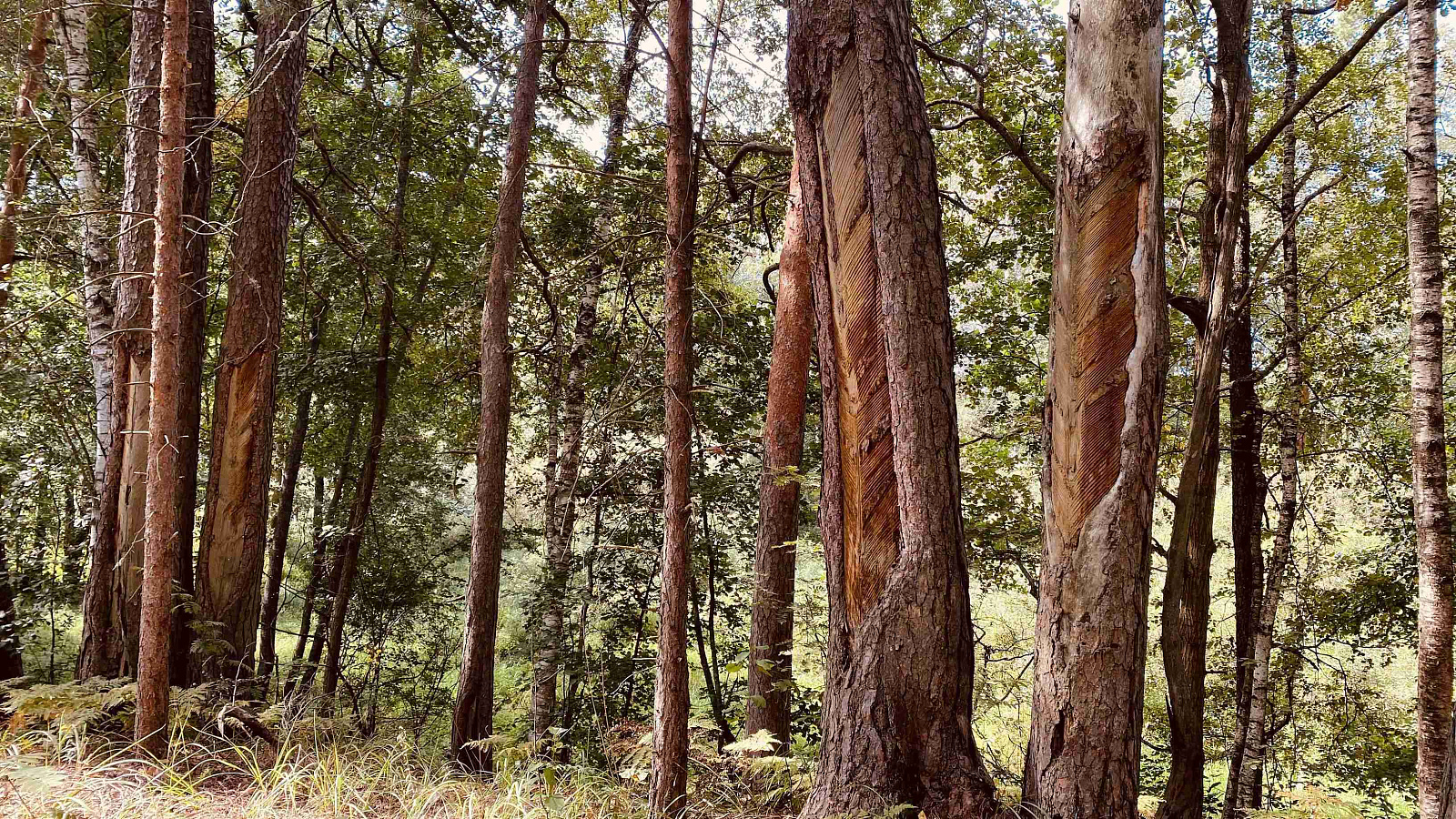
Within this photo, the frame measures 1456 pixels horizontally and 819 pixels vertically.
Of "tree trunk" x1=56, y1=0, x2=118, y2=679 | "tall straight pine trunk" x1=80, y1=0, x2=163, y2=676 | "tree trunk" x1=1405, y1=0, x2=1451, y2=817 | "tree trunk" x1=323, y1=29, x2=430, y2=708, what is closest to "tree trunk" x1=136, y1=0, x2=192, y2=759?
"tall straight pine trunk" x1=80, y1=0, x2=163, y2=676

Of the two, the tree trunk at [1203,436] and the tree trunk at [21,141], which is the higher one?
the tree trunk at [21,141]

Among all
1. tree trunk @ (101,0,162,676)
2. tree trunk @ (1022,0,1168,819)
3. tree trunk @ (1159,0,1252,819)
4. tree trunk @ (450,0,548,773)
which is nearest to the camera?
tree trunk @ (1022,0,1168,819)

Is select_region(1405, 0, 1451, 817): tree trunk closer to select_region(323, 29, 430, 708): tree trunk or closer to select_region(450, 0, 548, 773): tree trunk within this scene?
select_region(450, 0, 548, 773): tree trunk

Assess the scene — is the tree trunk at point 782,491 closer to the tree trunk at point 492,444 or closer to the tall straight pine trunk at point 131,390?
the tree trunk at point 492,444

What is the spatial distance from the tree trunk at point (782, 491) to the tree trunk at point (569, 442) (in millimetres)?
2507

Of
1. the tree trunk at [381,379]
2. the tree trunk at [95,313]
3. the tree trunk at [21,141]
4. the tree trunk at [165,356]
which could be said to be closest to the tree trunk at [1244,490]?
the tree trunk at [165,356]

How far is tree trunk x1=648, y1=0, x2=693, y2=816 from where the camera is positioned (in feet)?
13.0

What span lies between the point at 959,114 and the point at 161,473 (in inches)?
286

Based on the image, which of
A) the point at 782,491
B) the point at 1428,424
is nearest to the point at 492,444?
the point at 782,491

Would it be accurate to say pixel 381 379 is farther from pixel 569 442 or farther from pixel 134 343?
pixel 134 343

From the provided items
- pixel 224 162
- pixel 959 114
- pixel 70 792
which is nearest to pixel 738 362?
pixel 959 114

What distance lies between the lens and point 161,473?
12.5ft

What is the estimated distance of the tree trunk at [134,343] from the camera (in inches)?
190

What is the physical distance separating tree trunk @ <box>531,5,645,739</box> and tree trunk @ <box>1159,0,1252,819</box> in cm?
506
